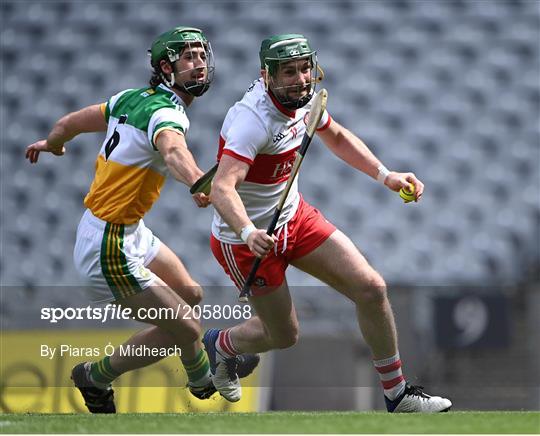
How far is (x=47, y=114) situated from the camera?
10.2 meters

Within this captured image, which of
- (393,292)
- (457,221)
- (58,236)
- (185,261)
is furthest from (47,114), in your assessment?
(393,292)

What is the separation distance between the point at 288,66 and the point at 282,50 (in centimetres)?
6

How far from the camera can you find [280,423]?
3686mm

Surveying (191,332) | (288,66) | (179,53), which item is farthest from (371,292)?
(179,53)

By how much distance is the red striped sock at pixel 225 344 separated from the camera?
14.8ft

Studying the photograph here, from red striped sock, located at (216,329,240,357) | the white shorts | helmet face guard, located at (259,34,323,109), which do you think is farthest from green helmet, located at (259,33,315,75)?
red striped sock, located at (216,329,240,357)

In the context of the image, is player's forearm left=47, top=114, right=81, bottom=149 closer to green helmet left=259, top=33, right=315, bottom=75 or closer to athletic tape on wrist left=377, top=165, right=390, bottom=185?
green helmet left=259, top=33, right=315, bottom=75

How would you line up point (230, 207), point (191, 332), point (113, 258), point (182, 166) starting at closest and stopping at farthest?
point (230, 207), point (182, 166), point (113, 258), point (191, 332)

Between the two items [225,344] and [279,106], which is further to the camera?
[225,344]

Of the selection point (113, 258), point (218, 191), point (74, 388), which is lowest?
point (74, 388)

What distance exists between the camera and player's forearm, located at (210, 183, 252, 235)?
380cm

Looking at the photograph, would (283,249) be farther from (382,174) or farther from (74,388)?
(74,388)

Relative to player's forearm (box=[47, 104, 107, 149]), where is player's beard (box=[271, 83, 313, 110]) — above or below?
above

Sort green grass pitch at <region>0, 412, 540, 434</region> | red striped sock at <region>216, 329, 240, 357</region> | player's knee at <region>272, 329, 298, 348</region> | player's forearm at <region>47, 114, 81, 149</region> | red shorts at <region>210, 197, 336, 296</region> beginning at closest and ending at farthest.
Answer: green grass pitch at <region>0, 412, 540, 434</region>
red shorts at <region>210, 197, 336, 296</region>
player's knee at <region>272, 329, 298, 348</region>
red striped sock at <region>216, 329, 240, 357</region>
player's forearm at <region>47, 114, 81, 149</region>
